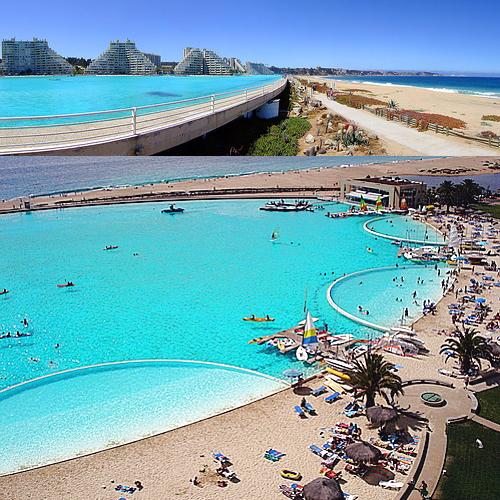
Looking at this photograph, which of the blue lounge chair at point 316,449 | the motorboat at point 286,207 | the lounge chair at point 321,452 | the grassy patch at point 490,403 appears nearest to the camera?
the lounge chair at point 321,452

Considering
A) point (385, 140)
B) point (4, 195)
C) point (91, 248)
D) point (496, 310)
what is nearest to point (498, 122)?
point (385, 140)

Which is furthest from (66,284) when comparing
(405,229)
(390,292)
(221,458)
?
(405,229)

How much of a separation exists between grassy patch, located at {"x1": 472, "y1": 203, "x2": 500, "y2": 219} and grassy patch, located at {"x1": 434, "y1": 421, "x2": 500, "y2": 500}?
18.6m

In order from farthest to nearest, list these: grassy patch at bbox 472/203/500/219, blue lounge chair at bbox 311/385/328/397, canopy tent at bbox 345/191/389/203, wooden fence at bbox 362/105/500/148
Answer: canopy tent at bbox 345/191/389/203 → grassy patch at bbox 472/203/500/219 → wooden fence at bbox 362/105/500/148 → blue lounge chair at bbox 311/385/328/397

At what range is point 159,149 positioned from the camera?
1030 cm

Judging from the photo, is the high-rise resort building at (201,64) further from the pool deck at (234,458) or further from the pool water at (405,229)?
the pool deck at (234,458)

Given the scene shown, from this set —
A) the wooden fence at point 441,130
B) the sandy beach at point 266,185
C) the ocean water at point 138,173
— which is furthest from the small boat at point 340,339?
the sandy beach at point 266,185

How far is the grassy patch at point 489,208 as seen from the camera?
25672 mm

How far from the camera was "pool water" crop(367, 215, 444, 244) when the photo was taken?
881 inches

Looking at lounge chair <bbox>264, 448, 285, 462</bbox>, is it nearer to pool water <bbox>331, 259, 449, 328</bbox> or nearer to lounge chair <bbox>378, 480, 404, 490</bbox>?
lounge chair <bbox>378, 480, 404, 490</bbox>

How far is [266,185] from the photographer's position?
31.3 meters

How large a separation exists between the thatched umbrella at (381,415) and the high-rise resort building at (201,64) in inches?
2806

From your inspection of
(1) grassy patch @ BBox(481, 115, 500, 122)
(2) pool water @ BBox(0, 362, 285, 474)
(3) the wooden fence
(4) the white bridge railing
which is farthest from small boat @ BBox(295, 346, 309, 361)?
(1) grassy patch @ BBox(481, 115, 500, 122)

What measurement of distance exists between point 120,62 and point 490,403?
63.6 m
